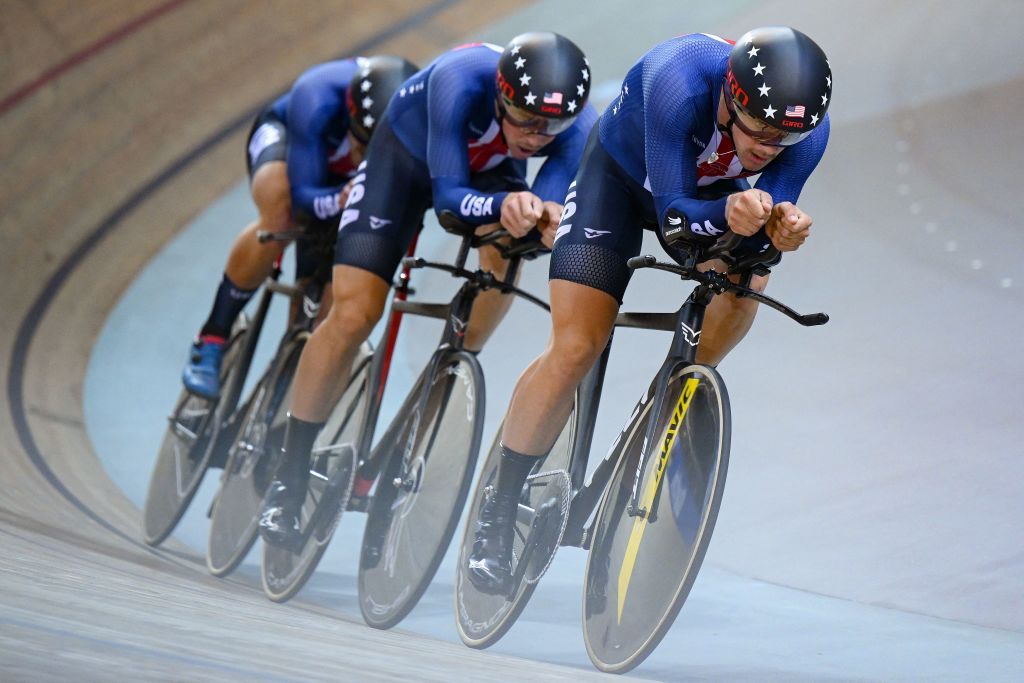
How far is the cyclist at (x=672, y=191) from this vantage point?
8.43 ft

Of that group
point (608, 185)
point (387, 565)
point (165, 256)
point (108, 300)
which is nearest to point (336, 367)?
point (387, 565)

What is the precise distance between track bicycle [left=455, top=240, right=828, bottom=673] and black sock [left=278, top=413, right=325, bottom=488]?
1.11m

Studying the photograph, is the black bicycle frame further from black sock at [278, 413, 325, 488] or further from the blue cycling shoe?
the blue cycling shoe

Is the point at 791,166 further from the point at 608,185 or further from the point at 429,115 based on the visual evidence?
the point at 429,115

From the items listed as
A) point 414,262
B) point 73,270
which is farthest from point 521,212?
point 73,270

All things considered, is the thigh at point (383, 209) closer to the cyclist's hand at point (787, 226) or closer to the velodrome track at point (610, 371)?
the velodrome track at point (610, 371)

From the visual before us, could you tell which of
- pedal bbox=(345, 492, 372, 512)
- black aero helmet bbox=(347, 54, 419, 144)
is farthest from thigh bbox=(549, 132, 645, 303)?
black aero helmet bbox=(347, 54, 419, 144)

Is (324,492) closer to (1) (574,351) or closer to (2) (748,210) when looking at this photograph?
(1) (574,351)

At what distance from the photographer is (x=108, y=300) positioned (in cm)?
752

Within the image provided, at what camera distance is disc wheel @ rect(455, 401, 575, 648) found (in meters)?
3.17

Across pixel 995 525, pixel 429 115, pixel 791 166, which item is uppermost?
pixel 429 115

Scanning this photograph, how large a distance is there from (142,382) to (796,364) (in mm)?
3284

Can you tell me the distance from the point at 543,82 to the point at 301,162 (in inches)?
63.1

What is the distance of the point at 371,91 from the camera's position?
4418 millimetres
